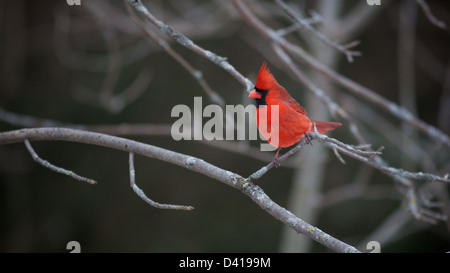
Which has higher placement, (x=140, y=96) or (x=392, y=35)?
(x=392, y=35)

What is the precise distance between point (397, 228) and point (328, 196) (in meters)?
0.82

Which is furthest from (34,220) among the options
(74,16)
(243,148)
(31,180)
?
(243,148)

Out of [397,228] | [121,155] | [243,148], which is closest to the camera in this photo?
[243,148]

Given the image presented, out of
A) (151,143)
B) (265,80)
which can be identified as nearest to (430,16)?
(265,80)

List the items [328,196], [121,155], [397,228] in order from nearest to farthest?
[397,228], [328,196], [121,155]

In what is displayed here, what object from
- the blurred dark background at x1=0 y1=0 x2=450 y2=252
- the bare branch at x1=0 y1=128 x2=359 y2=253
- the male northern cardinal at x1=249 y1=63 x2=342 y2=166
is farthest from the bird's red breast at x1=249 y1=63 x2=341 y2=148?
the blurred dark background at x1=0 y1=0 x2=450 y2=252

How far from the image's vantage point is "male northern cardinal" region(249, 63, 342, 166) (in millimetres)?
1898

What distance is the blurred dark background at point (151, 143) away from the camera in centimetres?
460

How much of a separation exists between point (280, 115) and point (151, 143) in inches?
116

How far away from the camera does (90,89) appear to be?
15.2 ft

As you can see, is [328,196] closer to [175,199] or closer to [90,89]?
[175,199]

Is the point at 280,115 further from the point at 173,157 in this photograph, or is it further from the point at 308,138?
the point at 173,157

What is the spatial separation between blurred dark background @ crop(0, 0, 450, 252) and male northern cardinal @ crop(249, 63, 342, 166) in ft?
8.25

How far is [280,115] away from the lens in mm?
1970
